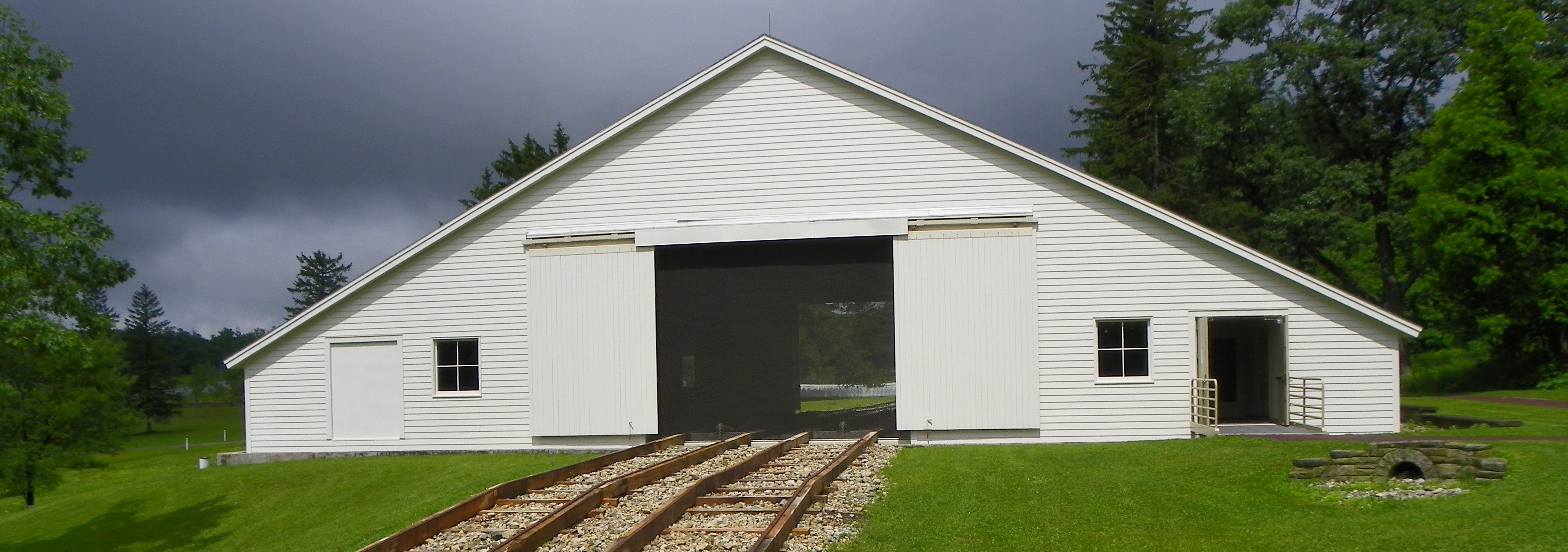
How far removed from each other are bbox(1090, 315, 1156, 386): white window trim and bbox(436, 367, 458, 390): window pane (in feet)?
33.0

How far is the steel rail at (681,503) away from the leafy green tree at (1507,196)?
22.7m

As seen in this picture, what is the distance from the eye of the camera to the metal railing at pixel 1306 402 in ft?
47.2

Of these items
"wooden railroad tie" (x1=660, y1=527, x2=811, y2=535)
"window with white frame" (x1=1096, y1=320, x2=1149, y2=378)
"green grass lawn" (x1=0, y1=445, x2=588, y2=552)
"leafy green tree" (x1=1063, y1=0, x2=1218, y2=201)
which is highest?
"leafy green tree" (x1=1063, y1=0, x2=1218, y2=201)

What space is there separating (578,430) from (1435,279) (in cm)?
2496

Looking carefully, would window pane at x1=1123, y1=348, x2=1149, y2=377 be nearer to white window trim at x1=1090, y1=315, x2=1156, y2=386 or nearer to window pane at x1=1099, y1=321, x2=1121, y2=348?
white window trim at x1=1090, y1=315, x2=1156, y2=386

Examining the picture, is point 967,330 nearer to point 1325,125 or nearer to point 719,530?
point 719,530

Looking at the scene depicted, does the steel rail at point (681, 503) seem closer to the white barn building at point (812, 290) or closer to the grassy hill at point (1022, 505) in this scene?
the grassy hill at point (1022, 505)

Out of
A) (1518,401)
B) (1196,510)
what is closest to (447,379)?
(1196,510)

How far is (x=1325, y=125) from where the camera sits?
3425 cm

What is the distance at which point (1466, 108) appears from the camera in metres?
27.0

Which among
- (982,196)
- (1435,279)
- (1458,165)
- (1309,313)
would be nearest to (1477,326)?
(1435,279)

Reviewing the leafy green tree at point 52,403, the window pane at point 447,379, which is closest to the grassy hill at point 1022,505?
the window pane at point 447,379

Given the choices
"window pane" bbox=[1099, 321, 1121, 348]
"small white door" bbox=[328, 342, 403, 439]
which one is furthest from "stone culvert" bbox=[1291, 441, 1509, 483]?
"small white door" bbox=[328, 342, 403, 439]

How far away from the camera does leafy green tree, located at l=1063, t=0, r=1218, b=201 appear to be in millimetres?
39250
